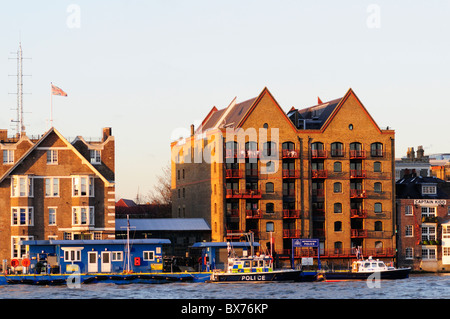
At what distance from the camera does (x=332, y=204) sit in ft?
350

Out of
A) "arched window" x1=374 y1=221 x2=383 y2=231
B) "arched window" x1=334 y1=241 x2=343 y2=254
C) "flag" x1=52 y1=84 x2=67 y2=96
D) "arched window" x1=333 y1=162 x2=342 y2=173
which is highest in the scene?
"flag" x1=52 y1=84 x2=67 y2=96

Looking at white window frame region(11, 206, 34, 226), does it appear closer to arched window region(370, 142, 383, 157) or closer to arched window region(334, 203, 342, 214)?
arched window region(334, 203, 342, 214)

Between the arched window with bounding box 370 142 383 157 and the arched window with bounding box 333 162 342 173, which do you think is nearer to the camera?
the arched window with bounding box 333 162 342 173

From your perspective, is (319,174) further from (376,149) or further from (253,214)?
(253,214)

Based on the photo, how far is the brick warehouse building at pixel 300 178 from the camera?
337 feet

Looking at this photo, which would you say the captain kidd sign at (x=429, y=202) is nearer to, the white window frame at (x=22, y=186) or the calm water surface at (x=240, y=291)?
the calm water surface at (x=240, y=291)

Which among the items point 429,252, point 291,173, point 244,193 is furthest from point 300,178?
point 429,252

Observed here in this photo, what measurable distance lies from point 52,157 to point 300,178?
1256 inches

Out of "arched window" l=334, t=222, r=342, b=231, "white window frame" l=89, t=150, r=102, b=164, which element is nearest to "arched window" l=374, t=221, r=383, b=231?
"arched window" l=334, t=222, r=342, b=231

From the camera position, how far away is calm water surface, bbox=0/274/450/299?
67.6 metres

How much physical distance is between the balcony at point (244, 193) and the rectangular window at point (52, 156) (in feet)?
71.8

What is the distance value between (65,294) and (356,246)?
48.8m

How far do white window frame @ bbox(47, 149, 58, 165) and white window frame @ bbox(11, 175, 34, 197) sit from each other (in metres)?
2.73

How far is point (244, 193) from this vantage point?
102 m
